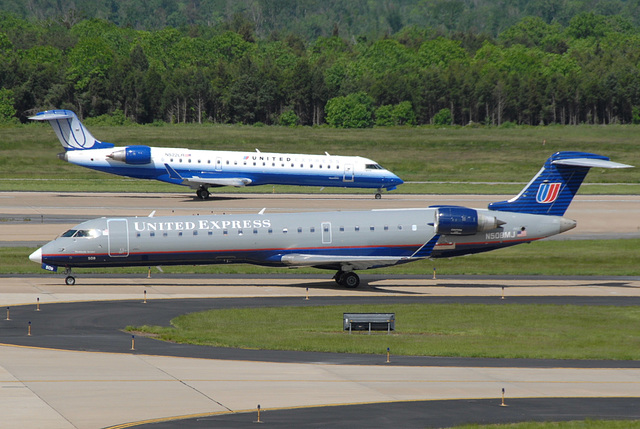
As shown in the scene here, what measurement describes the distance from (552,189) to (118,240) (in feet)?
69.2

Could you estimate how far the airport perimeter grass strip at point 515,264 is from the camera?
49219 mm

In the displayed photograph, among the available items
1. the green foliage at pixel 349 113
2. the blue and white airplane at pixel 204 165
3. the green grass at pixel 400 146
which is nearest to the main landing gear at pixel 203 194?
the blue and white airplane at pixel 204 165

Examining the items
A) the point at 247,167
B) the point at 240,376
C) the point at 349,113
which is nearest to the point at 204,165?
the point at 247,167

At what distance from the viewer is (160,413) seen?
898 inches

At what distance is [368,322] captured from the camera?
34.3 m

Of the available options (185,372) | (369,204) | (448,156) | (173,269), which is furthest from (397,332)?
(448,156)

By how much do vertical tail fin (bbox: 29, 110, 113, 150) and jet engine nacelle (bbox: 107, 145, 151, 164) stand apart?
8.58 ft

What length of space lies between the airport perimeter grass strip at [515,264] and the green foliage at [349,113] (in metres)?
102

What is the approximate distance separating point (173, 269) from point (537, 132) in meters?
105

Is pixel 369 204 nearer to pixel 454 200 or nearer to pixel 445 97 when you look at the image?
pixel 454 200

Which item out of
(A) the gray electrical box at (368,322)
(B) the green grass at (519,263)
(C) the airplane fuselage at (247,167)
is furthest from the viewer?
(C) the airplane fuselage at (247,167)

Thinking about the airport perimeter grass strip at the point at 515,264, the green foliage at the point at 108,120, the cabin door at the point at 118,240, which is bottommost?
the airport perimeter grass strip at the point at 515,264

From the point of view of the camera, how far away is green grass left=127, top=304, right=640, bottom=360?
3140 centimetres

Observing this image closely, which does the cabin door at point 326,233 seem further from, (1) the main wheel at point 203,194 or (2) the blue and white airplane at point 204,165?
(1) the main wheel at point 203,194
